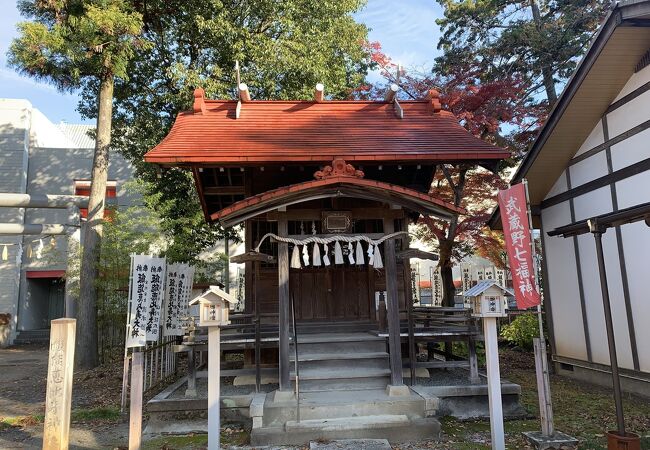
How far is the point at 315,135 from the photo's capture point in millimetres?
9609

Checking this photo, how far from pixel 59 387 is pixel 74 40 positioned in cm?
1089

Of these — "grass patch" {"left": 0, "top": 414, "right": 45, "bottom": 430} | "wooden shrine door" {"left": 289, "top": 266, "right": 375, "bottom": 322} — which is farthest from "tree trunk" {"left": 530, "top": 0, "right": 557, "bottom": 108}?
"grass patch" {"left": 0, "top": 414, "right": 45, "bottom": 430}

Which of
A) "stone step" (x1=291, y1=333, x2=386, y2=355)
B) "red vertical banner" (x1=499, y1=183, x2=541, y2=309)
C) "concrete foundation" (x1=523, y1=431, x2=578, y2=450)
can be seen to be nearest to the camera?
"concrete foundation" (x1=523, y1=431, x2=578, y2=450)

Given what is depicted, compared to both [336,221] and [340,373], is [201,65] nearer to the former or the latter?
[336,221]

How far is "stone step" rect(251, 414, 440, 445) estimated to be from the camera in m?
6.18

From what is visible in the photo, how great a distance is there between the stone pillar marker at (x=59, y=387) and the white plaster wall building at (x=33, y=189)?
17947 mm

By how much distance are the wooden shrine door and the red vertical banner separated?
10.5 ft

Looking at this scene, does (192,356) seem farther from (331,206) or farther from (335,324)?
(331,206)

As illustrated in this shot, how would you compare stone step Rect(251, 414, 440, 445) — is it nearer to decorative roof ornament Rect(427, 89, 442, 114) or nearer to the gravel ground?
the gravel ground

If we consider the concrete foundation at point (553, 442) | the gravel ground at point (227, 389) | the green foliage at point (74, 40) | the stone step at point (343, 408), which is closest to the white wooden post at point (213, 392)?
the stone step at point (343, 408)

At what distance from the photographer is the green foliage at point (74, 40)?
11.9 m

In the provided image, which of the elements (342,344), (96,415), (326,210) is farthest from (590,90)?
(96,415)

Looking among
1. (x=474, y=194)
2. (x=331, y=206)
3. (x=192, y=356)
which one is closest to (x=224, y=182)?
(x=331, y=206)

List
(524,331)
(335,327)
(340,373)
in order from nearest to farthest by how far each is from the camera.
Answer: (340,373) < (335,327) < (524,331)
